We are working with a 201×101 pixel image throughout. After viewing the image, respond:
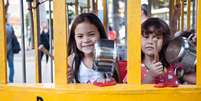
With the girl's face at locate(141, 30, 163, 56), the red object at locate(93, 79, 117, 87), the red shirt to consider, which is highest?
the girl's face at locate(141, 30, 163, 56)

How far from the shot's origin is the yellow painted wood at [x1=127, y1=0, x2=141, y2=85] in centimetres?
244

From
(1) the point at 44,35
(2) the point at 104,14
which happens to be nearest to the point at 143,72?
(2) the point at 104,14

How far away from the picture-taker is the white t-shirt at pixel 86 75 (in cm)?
264

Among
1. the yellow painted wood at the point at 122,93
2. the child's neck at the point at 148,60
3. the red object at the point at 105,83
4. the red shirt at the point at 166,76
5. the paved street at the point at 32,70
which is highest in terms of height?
the child's neck at the point at 148,60

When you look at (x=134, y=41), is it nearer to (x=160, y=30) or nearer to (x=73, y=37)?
(x=160, y=30)

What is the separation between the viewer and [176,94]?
247cm

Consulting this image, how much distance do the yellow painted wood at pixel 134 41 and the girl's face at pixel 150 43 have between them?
181 mm

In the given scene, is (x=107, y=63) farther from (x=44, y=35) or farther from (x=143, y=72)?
(x=44, y=35)

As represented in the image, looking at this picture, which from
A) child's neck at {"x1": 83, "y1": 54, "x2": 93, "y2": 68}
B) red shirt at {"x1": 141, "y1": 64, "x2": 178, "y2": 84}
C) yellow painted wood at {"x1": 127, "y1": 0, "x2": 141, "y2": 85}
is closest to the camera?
yellow painted wood at {"x1": 127, "y1": 0, "x2": 141, "y2": 85}

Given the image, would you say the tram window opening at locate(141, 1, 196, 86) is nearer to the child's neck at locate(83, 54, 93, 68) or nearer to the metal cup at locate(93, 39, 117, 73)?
the metal cup at locate(93, 39, 117, 73)

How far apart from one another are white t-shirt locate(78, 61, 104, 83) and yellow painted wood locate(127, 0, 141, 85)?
9.3 inches

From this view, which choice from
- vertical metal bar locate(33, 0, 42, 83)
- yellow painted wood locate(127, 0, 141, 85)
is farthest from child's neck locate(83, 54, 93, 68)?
vertical metal bar locate(33, 0, 42, 83)

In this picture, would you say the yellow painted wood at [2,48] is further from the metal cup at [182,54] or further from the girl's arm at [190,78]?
the girl's arm at [190,78]

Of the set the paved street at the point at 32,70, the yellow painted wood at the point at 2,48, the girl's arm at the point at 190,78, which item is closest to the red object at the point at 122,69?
the girl's arm at the point at 190,78
